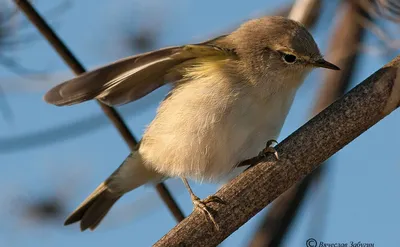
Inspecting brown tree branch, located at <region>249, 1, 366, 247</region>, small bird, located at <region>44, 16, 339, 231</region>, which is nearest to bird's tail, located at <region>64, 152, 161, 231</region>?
small bird, located at <region>44, 16, 339, 231</region>

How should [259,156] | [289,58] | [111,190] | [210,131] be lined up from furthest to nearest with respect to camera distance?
[111,190] → [289,58] → [210,131] → [259,156]

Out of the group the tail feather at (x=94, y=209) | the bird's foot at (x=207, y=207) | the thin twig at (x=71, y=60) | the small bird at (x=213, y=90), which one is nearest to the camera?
the bird's foot at (x=207, y=207)

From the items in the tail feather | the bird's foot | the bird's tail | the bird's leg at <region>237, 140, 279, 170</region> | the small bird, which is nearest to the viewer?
the bird's foot

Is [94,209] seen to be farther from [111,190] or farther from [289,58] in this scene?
[289,58]

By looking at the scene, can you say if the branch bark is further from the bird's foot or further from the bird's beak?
the bird's beak

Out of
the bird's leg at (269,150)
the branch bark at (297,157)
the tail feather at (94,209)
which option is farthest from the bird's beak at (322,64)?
the tail feather at (94,209)

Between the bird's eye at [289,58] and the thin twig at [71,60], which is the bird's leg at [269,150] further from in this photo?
the thin twig at [71,60]

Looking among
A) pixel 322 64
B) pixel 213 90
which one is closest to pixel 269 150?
pixel 213 90
